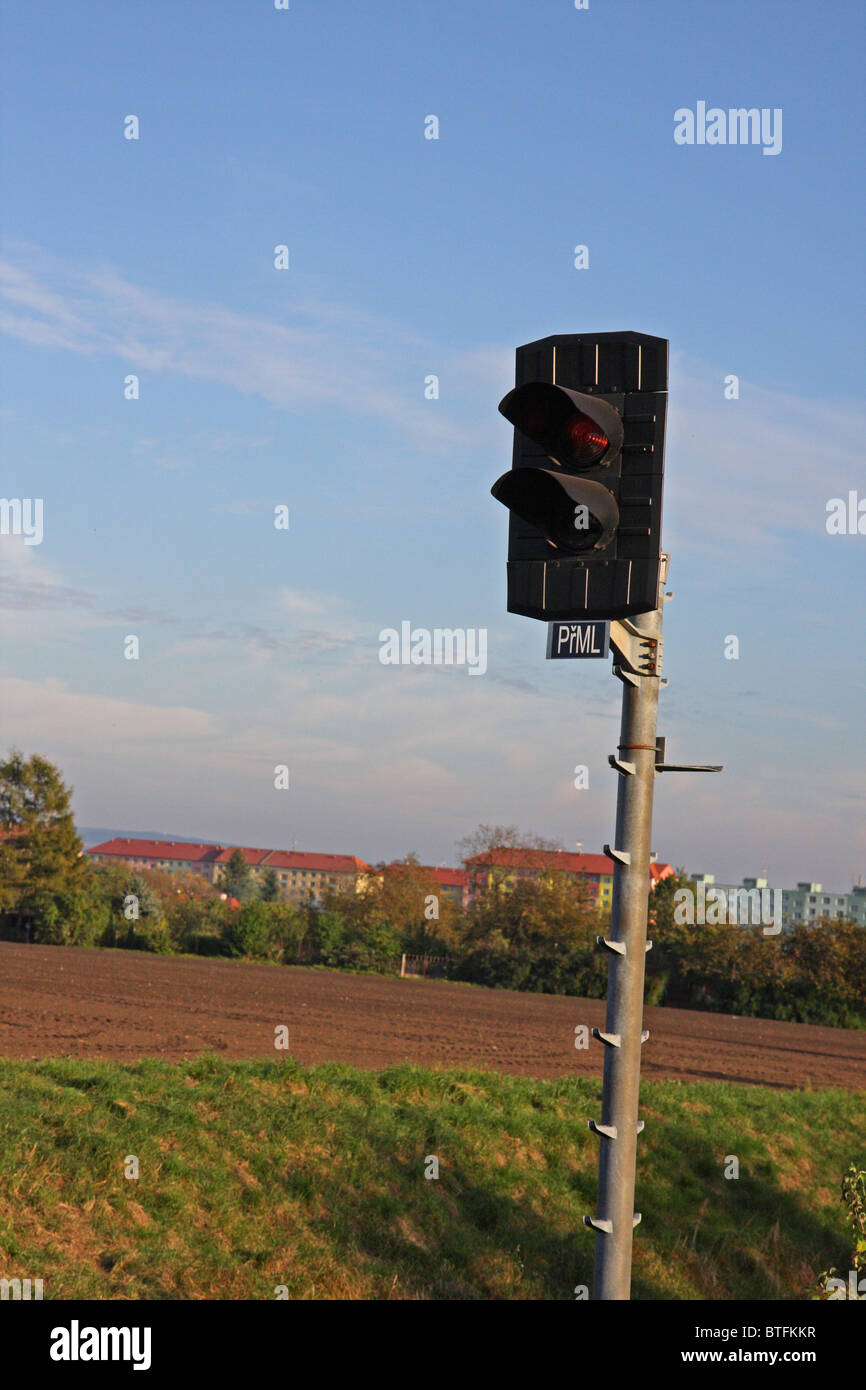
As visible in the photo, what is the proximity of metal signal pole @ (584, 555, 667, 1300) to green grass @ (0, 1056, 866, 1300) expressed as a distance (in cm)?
621

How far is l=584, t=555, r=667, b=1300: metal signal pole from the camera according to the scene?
13.8 feet

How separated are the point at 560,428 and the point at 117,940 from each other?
62172mm

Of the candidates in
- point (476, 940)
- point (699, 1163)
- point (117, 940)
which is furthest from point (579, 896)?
point (699, 1163)

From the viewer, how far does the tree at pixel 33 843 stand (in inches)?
2680

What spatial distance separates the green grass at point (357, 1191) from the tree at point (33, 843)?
5322 centimetres

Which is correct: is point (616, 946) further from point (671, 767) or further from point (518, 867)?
point (518, 867)

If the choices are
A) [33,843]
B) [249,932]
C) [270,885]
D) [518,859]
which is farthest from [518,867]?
[270,885]

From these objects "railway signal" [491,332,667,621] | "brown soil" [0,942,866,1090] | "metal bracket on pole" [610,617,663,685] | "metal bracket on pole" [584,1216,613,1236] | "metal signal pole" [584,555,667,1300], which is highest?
"railway signal" [491,332,667,621]

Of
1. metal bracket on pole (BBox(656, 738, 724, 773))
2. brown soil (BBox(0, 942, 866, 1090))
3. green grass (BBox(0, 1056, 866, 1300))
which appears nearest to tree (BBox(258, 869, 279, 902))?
brown soil (BBox(0, 942, 866, 1090))

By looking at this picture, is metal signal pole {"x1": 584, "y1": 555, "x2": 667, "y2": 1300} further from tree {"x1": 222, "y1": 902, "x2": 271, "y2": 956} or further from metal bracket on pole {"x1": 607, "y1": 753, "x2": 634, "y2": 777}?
tree {"x1": 222, "y1": 902, "x2": 271, "y2": 956}

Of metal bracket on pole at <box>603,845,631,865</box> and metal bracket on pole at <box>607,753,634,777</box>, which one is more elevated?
metal bracket on pole at <box>607,753,634,777</box>

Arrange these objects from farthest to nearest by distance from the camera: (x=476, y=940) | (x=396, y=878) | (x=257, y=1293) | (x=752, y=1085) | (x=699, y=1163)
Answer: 1. (x=396, y=878)
2. (x=476, y=940)
3. (x=752, y=1085)
4. (x=699, y=1163)
5. (x=257, y=1293)

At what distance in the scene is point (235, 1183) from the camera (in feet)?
38.7
